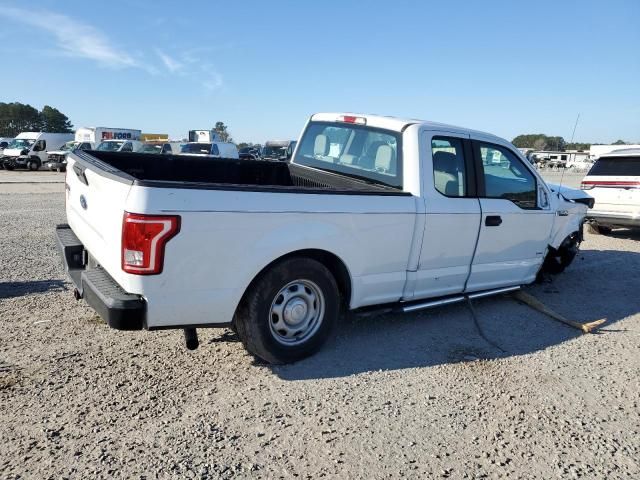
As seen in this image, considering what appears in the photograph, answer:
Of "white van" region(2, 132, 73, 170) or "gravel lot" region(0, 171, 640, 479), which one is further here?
"white van" region(2, 132, 73, 170)

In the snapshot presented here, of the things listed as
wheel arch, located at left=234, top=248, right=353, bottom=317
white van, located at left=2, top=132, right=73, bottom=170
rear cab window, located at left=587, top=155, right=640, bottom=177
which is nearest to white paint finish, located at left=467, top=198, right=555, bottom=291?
wheel arch, located at left=234, top=248, right=353, bottom=317

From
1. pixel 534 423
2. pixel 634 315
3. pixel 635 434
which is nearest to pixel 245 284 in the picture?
pixel 534 423

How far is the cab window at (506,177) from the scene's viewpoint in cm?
497

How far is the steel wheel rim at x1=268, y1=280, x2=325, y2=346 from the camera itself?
3.73 metres

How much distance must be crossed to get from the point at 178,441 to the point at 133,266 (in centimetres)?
105

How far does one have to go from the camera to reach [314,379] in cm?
366

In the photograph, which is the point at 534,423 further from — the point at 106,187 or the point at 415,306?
the point at 106,187

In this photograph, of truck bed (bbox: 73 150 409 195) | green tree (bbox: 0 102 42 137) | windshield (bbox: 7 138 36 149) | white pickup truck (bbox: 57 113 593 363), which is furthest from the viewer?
green tree (bbox: 0 102 42 137)

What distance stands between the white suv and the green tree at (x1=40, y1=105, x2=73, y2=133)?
109 m

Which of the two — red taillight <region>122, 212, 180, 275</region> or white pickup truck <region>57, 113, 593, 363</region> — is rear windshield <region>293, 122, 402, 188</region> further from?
red taillight <region>122, 212, 180, 275</region>

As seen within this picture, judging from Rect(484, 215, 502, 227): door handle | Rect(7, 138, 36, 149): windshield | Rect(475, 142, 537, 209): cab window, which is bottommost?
Rect(7, 138, 36, 149): windshield

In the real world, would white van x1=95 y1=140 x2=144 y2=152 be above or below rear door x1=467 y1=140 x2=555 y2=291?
below

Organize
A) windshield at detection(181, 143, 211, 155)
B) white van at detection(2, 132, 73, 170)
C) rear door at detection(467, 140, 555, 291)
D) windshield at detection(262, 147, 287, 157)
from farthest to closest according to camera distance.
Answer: white van at detection(2, 132, 73, 170), windshield at detection(262, 147, 287, 157), windshield at detection(181, 143, 211, 155), rear door at detection(467, 140, 555, 291)

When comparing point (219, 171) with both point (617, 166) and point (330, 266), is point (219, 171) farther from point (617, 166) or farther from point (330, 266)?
point (617, 166)
